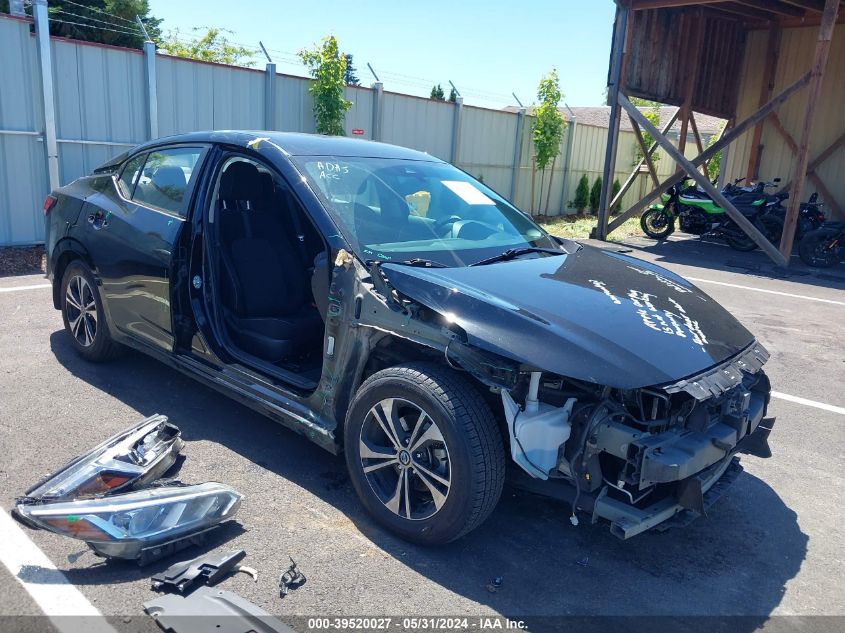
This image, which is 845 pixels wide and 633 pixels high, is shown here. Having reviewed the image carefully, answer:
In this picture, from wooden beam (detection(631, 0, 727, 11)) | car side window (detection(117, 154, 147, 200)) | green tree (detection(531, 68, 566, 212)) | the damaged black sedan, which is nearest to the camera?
the damaged black sedan

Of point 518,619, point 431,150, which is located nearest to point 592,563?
point 518,619

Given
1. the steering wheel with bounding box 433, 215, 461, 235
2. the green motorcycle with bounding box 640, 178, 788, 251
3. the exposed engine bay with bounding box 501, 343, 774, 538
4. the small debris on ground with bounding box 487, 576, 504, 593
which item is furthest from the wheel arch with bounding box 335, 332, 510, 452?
the green motorcycle with bounding box 640, 178, 788, 251

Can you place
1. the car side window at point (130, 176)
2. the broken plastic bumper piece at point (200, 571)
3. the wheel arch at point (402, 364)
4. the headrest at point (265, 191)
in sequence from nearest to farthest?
the broken plastic bumper piece at point (200, 571) < the wheel arch at point (402, 364) < the headrest at point (265, 191) < the car side window at point (130, 176)

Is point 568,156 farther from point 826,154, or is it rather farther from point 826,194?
point 826,194

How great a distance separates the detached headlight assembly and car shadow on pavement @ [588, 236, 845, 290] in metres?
8.15

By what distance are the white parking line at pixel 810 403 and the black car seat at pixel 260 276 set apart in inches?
142

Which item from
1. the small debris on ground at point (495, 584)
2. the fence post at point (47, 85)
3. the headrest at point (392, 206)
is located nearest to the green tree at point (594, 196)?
the fence post at point (47, 85)

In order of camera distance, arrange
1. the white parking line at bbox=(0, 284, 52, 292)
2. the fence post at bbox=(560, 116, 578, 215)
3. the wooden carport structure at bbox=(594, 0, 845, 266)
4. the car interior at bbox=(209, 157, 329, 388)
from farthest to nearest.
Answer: the fence post at bbox=(560, 116, 578, 215)
the wooden carport structure at bbox=(594, 0, 845, 266)
the white parking line at bbox=(0, 284, 52, 292)
the car interior at bbox=(209, 157, 329, 388)

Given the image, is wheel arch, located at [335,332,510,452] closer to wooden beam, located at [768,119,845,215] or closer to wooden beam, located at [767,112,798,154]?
wooden beam, located at [768,119,845,215]

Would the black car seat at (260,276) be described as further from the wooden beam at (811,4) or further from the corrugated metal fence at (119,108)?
the wooden beam at (811,4)

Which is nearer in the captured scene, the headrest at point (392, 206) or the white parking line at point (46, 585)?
the white parking line at point (46, 585)

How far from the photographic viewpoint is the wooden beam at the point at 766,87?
50.4 feet

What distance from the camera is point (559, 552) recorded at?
3.09m

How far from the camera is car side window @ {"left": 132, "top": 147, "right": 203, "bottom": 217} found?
414 centimetres
